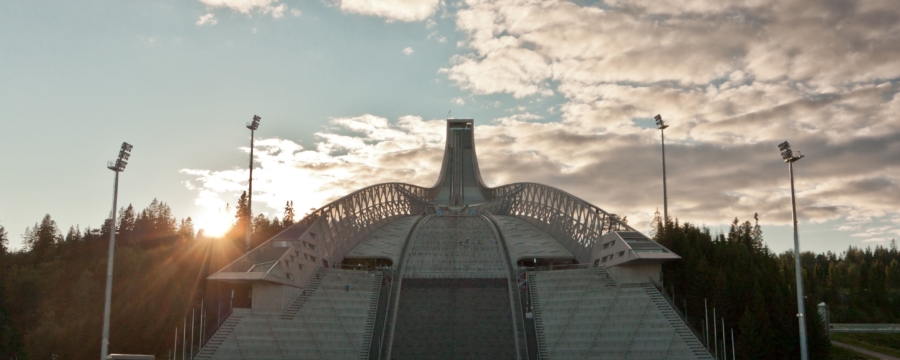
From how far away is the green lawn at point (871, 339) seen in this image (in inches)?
2271

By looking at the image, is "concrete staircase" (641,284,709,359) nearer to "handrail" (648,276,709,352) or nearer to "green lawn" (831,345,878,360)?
"handrail" (648,276,709,352)

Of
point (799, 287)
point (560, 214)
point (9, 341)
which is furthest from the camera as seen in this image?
point (560, 214)

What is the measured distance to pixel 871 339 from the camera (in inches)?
2391

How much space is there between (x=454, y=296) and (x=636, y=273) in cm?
1268

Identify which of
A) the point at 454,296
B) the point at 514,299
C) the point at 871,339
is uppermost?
the point at 454,296

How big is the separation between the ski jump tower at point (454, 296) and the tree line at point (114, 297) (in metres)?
6.05

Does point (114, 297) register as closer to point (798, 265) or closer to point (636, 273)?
point (636, 273)

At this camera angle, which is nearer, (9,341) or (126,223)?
(9,341)

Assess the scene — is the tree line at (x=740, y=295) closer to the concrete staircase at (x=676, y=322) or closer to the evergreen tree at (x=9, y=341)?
the concrete staircase at (x=676, y=322)

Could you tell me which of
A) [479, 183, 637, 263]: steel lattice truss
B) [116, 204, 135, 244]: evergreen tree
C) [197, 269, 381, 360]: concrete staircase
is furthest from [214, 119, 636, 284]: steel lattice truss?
[116, 204, 135, 244]: evergreen tree

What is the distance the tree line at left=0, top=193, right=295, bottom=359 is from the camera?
4903 centimetres

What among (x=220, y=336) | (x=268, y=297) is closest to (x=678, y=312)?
(x=268, y=297)

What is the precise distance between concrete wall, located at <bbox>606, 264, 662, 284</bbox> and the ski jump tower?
99 mm

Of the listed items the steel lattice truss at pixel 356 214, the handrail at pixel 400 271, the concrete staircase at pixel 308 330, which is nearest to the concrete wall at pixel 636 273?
the handrail at pixel 400 271
